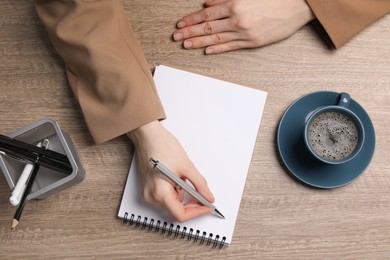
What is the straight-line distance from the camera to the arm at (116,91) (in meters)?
0.93

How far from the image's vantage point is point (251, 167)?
97cm

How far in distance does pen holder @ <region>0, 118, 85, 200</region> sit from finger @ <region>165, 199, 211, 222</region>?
188mm

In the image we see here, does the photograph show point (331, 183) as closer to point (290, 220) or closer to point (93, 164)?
point (290, 220)

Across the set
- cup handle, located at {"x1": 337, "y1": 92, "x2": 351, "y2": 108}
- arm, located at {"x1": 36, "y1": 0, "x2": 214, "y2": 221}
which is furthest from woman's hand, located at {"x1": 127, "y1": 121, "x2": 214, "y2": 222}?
cup handle, located at {"x1": 337, "y1": 92, "x2": 351, "y2": 108}

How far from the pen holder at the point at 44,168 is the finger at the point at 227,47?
344mm

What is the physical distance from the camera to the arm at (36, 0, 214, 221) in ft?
3.04

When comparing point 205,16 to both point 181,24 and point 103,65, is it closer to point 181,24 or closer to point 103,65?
point 181,24

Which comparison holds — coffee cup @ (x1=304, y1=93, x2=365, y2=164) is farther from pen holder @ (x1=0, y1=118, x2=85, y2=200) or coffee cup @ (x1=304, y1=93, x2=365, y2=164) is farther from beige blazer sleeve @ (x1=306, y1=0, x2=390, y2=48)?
pen holder @ (x1=0, y1=118, x2=85, y2=200)

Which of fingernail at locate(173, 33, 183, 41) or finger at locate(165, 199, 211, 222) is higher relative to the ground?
fingernail at locate(173, 33, 183, 41)

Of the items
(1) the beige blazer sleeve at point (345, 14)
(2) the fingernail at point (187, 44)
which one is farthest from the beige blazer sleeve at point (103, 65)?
(1) the beige blazer sleeve at point (345, 14)

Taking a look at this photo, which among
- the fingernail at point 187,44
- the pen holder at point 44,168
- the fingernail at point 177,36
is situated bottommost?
the pen holder at point 44,168

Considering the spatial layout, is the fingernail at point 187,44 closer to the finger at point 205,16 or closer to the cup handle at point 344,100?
the finger at point 205,16

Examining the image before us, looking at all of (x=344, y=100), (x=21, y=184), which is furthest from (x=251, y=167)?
(x=21, y=184)

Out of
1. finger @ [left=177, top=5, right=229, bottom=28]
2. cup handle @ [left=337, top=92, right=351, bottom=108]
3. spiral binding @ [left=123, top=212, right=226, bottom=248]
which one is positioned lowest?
spiral binding @ [left=123, top=212, right=226, bottom=248]
